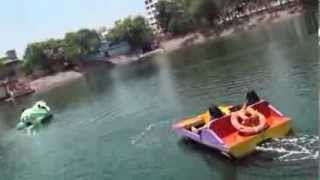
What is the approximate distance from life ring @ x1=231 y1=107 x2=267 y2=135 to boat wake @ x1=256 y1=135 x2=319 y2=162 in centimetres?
91

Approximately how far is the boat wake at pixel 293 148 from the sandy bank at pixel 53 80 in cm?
9403

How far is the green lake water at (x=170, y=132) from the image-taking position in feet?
84.5

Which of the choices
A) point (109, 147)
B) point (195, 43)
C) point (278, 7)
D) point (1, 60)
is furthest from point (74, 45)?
point (109, 147)

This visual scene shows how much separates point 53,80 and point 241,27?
4698cm

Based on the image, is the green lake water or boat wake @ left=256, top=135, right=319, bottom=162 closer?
boat wake @ left=256, top=135, right=319, bottom=162

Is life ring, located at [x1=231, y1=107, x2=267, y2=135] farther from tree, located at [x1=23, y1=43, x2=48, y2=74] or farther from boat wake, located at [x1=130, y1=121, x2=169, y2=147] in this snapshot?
tree, located at [x1=23, y1=43, x2=48, y2=74]

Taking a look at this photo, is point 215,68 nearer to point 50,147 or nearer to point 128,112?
point 128,112

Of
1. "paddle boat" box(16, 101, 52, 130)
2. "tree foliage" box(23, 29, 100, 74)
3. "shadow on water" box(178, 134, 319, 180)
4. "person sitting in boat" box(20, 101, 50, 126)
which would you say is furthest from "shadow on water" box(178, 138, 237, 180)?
"tree foliage" box(23, 29, 100, 74)

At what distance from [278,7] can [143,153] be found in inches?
4403

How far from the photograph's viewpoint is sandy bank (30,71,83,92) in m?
120

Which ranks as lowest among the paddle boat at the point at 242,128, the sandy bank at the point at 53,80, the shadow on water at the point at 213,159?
the sandy bank at the point at 53,80

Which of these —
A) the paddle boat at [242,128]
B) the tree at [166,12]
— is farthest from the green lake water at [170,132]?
the tree at [166,12]

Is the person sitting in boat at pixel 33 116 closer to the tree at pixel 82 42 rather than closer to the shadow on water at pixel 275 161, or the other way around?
the shadow on water at pixel 275 161

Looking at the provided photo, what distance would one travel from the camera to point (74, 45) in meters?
143
